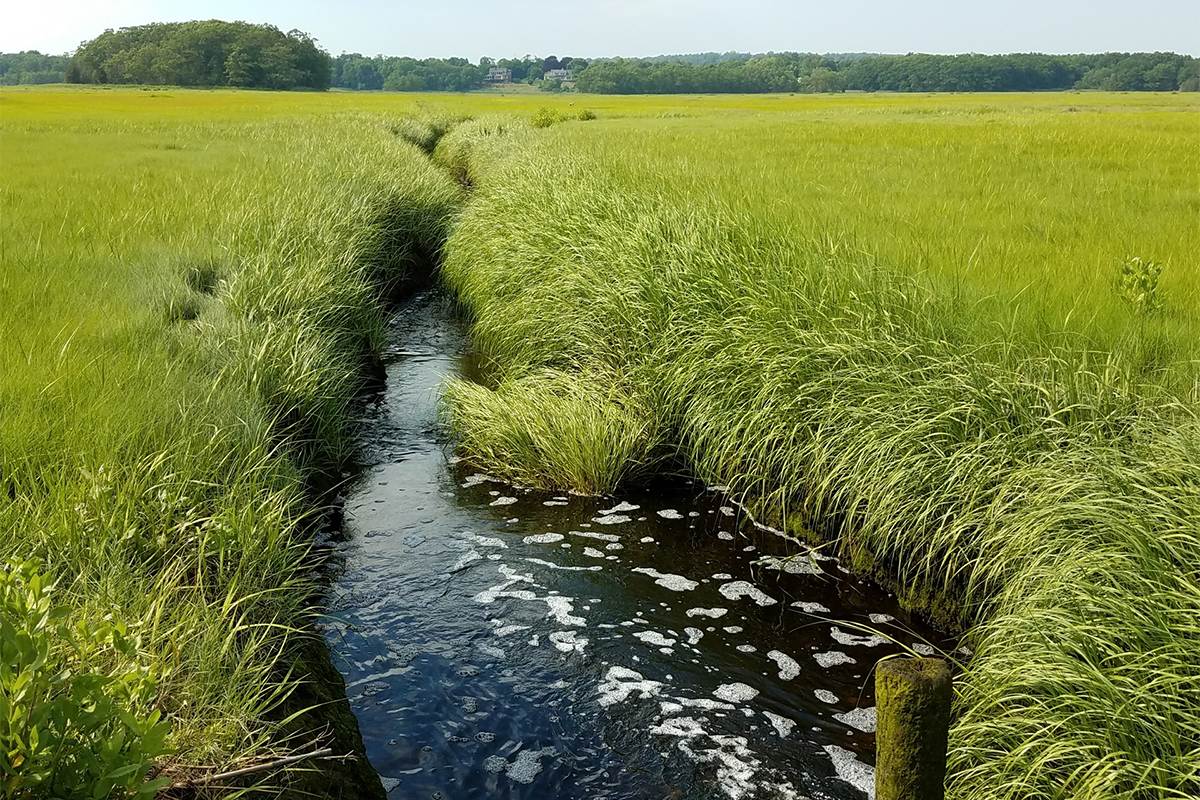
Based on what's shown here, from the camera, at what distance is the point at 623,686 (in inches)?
165

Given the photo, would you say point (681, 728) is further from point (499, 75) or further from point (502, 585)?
point (499, 75)

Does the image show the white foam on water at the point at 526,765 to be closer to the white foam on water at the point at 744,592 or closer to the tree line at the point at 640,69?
the white foam on water at the point at 744,592

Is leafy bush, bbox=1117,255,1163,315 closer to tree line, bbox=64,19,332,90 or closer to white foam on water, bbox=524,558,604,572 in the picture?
white foam on water, bbox=524,558,604,572

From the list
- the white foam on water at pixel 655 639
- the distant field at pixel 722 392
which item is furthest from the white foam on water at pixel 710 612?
the distant field at pixel 722 392

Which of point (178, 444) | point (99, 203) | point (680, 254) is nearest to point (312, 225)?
point (99, 203)

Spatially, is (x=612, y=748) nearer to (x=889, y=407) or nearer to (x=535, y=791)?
(x=535, y=791)

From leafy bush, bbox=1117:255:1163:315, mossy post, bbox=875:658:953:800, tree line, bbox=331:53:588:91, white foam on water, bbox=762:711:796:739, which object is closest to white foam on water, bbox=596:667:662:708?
white foam on water, bbox=762:711:796:739

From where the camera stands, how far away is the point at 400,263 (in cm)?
1270

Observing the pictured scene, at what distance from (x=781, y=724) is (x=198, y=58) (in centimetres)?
10642

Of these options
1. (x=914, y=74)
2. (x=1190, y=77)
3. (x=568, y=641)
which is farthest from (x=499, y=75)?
(x=568, y=641)

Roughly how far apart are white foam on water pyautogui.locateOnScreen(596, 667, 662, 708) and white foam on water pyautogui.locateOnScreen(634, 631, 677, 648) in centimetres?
28

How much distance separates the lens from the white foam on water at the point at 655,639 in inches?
179

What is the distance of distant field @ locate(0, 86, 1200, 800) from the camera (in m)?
2.99

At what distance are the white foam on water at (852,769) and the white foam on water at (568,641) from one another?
4.47 ft
